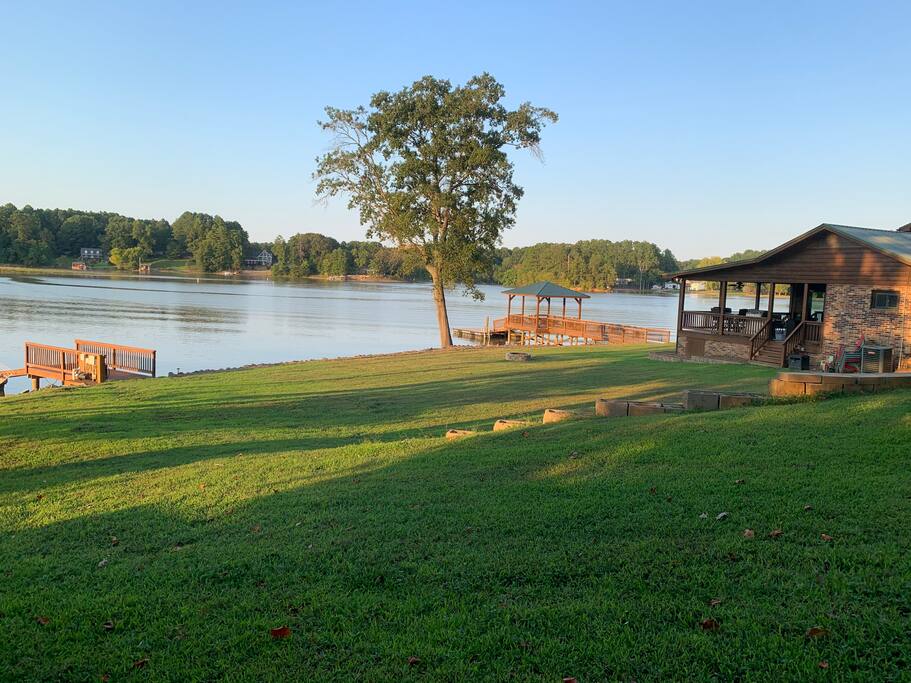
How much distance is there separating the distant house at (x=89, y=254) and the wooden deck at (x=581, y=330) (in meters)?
138

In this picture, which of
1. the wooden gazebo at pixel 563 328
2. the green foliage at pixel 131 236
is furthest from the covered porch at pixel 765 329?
the green foliage at pixel 131 236

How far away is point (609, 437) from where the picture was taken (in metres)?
8.77

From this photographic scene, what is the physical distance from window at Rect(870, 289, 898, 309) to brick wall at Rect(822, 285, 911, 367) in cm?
11

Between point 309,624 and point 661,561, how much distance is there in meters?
2.32

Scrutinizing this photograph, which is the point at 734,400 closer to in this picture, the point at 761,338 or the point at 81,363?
the point at 761,338

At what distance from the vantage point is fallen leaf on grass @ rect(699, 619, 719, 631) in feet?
12.3

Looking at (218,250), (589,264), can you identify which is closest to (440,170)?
(589,264)

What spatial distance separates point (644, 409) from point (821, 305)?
592 inches

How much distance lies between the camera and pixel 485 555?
503 centimetres

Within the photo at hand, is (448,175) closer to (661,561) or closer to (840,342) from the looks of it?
(840,342)

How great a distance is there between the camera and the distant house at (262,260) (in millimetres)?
177488

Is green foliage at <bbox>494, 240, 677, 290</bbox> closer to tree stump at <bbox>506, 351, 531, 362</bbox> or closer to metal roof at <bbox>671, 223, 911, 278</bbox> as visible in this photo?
tree stump at <bbox>506, 351, 531, 362</bbox>

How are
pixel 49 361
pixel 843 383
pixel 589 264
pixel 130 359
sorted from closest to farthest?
pixel 843 383
pixel 130 359
pixel 49 361
pixel 589 264

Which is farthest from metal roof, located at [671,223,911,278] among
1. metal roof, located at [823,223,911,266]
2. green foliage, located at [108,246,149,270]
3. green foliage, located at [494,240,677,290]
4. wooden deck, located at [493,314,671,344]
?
green foliage, located at [108,246,149,270]
